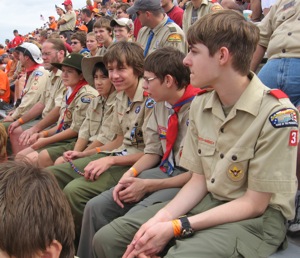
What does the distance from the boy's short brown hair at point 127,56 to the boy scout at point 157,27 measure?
1253 mm

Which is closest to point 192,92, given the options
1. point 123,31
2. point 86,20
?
point 123,31

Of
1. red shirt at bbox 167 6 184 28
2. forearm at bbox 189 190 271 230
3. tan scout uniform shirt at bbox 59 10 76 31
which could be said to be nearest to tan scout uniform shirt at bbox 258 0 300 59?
forearm at bbox 189 190 271 230

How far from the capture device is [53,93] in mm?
5301

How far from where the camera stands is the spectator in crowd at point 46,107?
5.08m

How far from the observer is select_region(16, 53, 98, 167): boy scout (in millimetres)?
4344

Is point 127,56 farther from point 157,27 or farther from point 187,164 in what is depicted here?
point 157,27

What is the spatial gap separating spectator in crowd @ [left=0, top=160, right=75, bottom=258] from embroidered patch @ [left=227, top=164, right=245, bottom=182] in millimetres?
911

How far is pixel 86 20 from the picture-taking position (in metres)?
12.3

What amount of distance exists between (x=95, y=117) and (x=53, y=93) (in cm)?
155

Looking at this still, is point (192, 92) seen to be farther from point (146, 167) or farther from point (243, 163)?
point (243, 163)

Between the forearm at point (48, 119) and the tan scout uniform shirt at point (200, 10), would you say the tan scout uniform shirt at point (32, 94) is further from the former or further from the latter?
the tan scout uniform shirt at point (200, 10)

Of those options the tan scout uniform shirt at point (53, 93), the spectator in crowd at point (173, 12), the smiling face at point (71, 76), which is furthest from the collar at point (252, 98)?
the spectator in crowd at point (173, 12)

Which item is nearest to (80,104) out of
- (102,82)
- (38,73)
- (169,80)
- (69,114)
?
(69,114)

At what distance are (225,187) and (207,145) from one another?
0.26m
